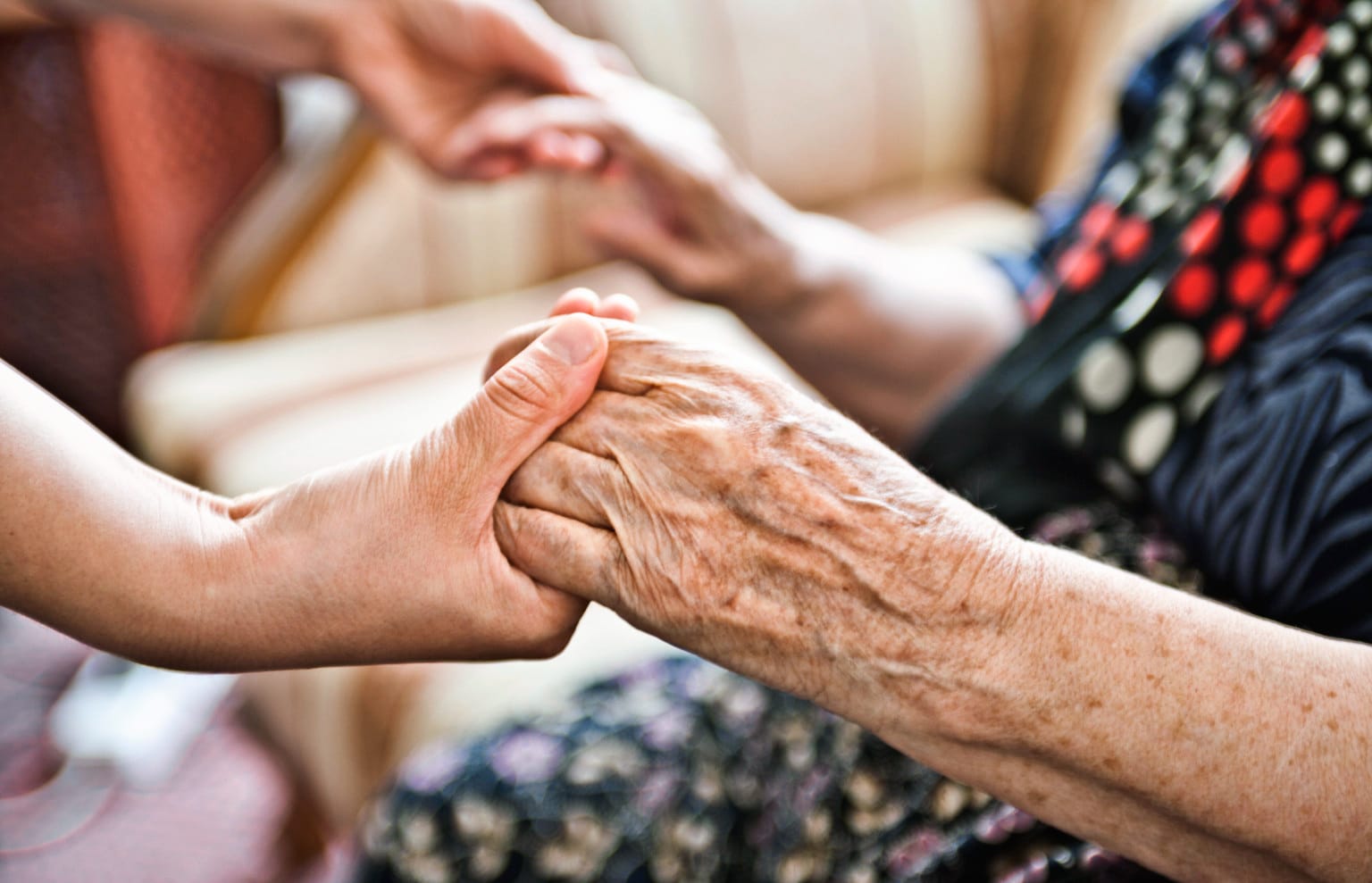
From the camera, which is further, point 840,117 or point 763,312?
point 840,117

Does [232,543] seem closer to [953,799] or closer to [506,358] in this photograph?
[506,358]

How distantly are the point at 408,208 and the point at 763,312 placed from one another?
666 mm

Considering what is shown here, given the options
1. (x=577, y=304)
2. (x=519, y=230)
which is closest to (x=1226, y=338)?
(x=577, y=304)

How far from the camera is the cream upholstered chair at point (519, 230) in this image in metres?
1.04

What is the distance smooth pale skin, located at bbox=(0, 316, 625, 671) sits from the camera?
0.52m

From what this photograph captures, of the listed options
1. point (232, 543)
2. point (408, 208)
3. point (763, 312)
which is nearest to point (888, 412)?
point (763, 312)

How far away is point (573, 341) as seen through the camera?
550mm

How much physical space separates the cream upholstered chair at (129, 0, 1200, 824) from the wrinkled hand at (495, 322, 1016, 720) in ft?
1.17

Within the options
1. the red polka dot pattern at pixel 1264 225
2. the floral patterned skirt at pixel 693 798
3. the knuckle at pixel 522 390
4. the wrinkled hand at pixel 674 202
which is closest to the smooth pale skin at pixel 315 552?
the knuckle at pixel 522 390

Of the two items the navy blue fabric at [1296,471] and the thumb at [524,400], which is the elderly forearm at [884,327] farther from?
the thumb at [524,400]

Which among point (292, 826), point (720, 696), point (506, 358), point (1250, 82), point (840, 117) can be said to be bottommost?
point (292, 826)

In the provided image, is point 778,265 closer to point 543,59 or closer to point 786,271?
point 786,271

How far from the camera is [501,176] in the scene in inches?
38.2

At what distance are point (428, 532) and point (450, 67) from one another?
0.59 m
